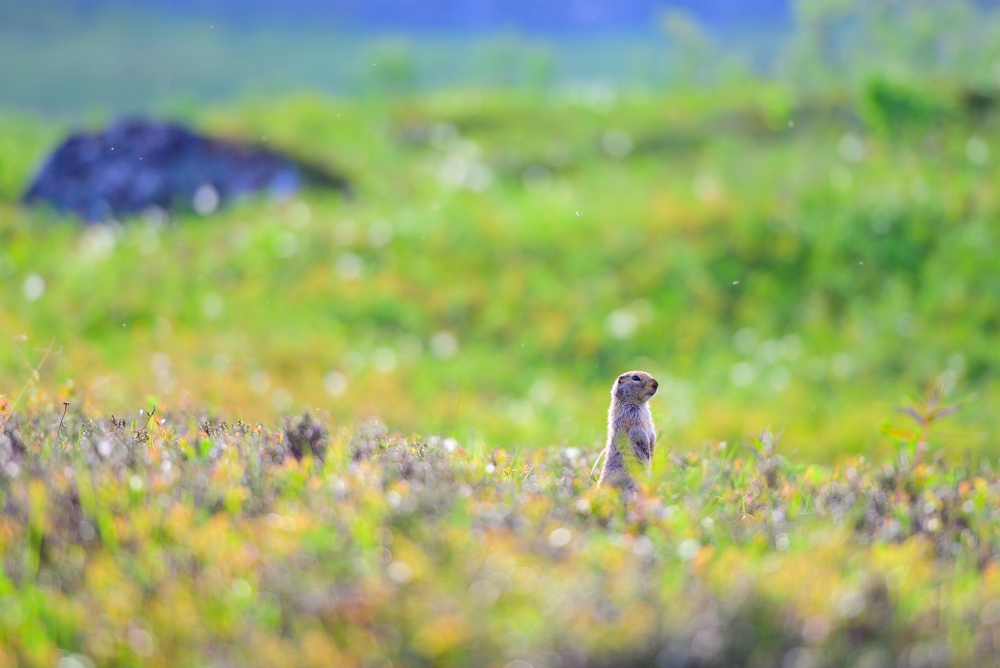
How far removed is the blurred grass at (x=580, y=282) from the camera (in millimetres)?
11992

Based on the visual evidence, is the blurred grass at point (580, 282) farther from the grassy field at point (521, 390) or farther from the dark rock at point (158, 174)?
the dark rock at point (158, 174)

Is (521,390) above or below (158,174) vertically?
below

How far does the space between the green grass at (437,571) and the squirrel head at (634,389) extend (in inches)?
34.7

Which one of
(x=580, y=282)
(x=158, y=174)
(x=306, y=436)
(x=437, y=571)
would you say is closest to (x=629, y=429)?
(x=306, y=436)

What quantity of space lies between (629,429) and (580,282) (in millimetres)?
9888

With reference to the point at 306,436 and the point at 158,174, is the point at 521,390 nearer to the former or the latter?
the point at 306,436

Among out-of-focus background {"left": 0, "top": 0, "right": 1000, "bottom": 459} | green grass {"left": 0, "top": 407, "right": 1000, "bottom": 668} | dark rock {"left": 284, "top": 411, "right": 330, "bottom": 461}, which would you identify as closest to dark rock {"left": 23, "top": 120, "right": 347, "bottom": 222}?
out-of-focus background {"left": 0, "top": 0, "right": 1000, "bottom": 459}

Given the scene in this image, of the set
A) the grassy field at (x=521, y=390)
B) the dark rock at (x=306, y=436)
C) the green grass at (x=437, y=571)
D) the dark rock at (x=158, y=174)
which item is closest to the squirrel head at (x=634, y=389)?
the grassy field at (x=521, y=390)

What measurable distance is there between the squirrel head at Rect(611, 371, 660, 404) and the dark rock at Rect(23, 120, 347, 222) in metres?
14.8

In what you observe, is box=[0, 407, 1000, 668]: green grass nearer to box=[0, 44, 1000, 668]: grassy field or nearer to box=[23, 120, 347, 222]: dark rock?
box=[0, 44, 1000, 668]: grassy field

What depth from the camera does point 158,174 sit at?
1947cm

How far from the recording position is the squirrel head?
16.8 feet

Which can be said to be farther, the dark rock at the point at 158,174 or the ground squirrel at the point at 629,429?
the dark rock at the point at 158,174

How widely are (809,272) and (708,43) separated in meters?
13.8
